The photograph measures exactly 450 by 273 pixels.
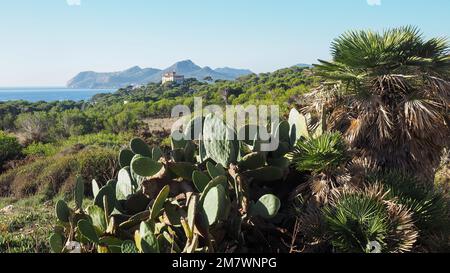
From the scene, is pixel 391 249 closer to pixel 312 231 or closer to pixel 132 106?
pixel 312 231

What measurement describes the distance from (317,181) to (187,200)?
1.20 metres

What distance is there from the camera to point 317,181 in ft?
12.2

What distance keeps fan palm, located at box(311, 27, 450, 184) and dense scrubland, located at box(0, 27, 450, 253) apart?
0.04ft

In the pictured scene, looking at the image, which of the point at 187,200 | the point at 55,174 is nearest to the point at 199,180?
the point at 187,200

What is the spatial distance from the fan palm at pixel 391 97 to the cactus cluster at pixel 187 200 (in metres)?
0.62

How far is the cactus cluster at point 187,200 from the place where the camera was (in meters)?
3.04

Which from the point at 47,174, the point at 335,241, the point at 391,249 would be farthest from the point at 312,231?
the point at 47,174

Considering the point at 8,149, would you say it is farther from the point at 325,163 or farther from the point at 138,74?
the point at 138,74

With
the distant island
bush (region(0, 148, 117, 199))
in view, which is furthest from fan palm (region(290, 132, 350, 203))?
the distant island

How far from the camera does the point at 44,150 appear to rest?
14148mm

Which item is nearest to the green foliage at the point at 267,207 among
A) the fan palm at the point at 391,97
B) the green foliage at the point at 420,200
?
the green foliage at the point at 420,200

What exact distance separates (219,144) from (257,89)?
2591 centimetres

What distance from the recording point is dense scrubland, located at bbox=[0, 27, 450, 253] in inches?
124

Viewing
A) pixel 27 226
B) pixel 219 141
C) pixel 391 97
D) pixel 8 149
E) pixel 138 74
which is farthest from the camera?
pixel 138 74
